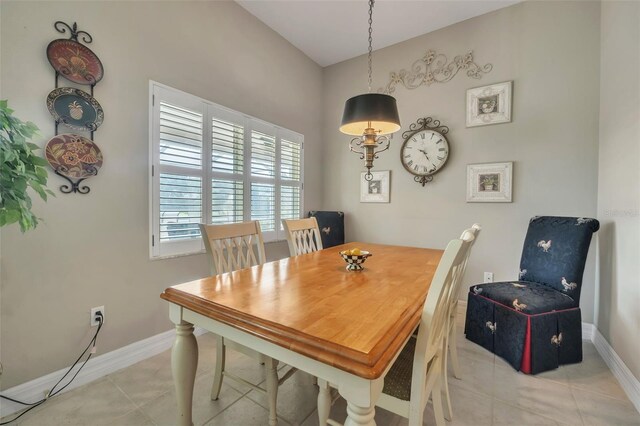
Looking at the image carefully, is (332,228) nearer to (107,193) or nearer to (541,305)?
(541,305)

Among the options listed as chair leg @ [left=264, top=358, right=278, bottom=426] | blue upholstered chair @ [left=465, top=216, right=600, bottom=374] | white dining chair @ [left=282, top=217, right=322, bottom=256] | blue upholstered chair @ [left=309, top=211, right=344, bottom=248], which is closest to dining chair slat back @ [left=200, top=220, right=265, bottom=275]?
white dining chair @ [left=282, top=217, right=322, bottom=256]

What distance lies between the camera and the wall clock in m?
3.00

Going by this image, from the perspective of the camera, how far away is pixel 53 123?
62.8 inches

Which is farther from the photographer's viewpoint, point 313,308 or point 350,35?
point 350,35

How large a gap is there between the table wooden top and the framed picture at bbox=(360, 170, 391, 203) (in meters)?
1.81

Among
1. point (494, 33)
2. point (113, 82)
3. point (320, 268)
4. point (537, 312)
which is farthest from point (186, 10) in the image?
point (537, 312)

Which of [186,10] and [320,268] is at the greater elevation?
[186,10]

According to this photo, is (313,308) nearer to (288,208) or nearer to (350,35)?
(288,208)

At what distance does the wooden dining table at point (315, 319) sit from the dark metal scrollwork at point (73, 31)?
1.74 m

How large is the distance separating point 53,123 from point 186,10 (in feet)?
4.65

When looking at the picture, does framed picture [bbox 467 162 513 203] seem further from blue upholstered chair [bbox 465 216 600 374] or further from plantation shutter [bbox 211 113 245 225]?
plantation shutter [bbox 211 113 245 225]

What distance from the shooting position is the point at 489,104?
276 cm

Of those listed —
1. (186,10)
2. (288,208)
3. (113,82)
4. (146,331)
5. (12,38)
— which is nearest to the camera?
(12,38)

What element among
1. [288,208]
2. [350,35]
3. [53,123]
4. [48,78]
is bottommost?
[288,208]
